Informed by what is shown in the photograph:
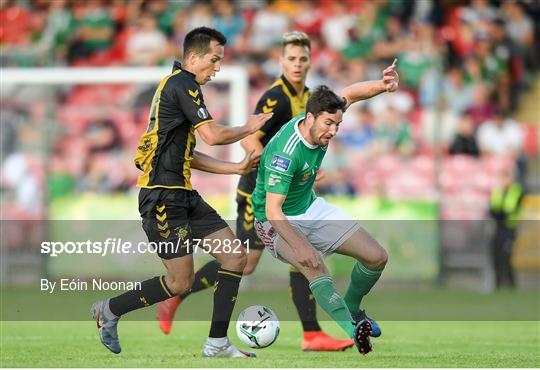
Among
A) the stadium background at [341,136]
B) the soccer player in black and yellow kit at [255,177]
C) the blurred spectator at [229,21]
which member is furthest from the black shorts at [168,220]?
the blurred spectator at [229,21]

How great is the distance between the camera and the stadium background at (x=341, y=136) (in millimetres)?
17359

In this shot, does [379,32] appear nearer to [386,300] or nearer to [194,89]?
[386,300]

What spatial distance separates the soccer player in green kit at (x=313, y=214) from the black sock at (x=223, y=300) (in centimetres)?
41

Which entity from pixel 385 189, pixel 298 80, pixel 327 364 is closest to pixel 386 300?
pixel 385 189

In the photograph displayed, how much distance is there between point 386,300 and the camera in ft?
52.7

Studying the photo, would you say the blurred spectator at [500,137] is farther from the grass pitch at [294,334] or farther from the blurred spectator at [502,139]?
the grass pitch at [294,334]

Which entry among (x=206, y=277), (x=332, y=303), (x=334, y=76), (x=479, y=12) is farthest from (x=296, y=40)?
(x=479, y=12)

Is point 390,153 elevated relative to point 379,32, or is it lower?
lower

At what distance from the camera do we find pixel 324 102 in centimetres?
899

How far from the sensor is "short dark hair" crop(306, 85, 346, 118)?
9.00 metres

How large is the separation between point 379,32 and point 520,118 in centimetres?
276

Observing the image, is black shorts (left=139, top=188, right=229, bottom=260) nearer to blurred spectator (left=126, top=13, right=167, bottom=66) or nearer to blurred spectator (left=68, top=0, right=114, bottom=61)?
blurred spectator (left=126, top=13, right=167, bottom=66)

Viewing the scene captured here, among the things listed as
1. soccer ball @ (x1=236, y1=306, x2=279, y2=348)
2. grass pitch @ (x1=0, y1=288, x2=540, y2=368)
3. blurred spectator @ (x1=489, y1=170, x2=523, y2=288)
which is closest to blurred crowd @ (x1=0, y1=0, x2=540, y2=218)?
blurred spectator @ (x1=489, y1=170, x2=523, y2=288)

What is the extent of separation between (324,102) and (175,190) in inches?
50.4
